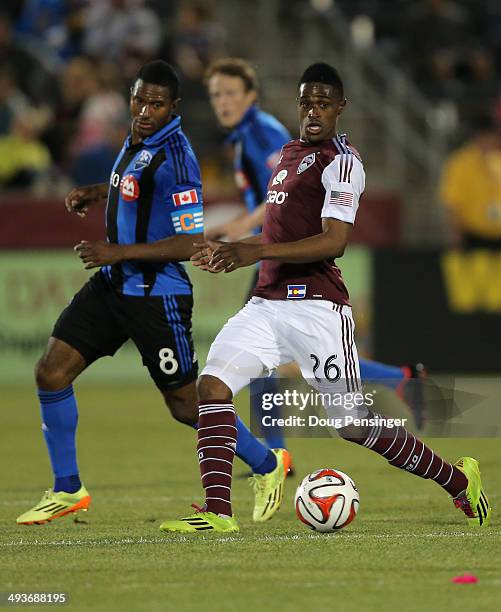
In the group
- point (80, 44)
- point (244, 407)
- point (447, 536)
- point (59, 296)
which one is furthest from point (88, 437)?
point (80, 44)

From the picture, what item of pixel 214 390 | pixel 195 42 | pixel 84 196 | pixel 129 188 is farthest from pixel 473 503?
pixel 195 42

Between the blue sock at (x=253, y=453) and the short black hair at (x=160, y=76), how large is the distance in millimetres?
1878

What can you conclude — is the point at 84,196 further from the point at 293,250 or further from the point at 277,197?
the point at 293,250

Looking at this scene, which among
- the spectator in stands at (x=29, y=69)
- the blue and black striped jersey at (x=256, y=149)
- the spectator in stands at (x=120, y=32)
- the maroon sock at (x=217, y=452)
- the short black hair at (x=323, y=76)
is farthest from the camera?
the spectator in stands at (x=120, y=32)

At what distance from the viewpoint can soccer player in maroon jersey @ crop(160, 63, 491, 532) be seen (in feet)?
22.6

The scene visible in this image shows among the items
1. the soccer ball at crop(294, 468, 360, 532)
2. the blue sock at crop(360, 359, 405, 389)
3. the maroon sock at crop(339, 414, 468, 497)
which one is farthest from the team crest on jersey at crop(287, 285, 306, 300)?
the blue sock at crop(360, 359, 405, 389)

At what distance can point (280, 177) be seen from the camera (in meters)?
7.27

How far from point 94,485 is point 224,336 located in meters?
2.82

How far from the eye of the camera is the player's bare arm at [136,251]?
7.42m

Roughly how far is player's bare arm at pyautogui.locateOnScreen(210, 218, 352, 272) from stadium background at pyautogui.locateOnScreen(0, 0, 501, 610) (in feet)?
20.4

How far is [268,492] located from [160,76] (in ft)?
7.76

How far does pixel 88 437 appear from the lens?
12195mm

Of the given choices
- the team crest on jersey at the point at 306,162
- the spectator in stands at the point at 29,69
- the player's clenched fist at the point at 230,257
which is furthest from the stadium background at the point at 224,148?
the player's clenched fist at the point at 230,257

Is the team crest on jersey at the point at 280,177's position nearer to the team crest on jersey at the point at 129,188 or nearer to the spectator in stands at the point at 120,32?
the team crest on jersey at the point at 129,188
